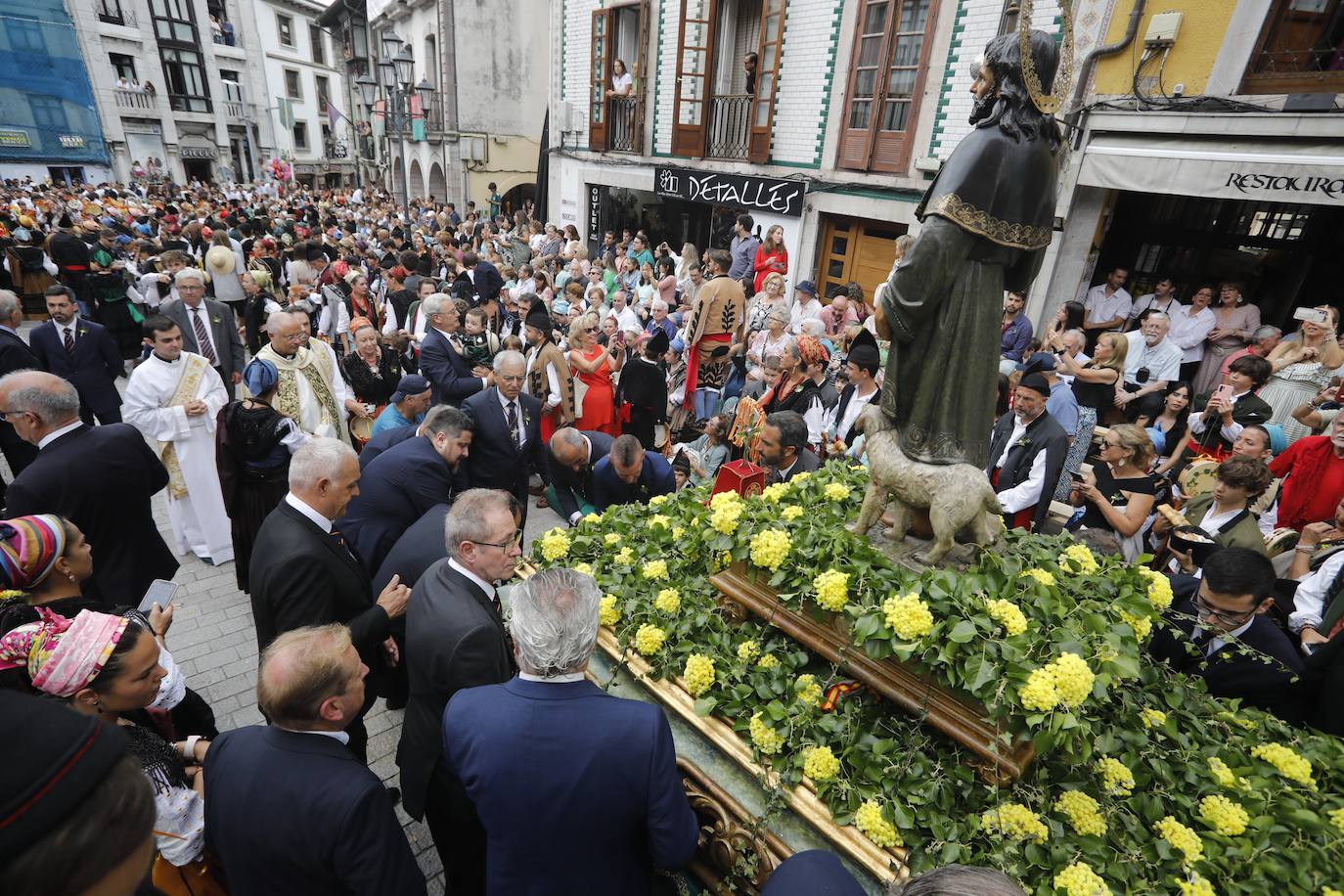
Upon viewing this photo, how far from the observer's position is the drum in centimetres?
441

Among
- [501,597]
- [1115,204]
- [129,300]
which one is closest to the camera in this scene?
[501,597]

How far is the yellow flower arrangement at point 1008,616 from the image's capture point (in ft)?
6.75

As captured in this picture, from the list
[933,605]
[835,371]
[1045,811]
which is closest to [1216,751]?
[1045,811]

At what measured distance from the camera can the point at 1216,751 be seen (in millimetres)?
2312

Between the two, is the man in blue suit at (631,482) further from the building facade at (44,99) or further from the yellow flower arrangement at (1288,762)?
the building facade at (44,99)

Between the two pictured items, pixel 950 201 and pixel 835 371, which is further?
pixel 835 371

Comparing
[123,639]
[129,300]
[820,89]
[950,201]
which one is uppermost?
[820,89]

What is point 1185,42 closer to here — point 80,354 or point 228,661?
point 228,661

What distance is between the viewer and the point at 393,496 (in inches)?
161

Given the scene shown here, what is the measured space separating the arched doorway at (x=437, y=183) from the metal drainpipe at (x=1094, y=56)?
81.2ft

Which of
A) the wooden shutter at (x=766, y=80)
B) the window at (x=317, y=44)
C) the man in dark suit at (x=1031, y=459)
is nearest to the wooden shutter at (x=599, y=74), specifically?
the wooden shutter at (x=766, y=80)

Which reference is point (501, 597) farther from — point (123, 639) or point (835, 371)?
point (835, 371)

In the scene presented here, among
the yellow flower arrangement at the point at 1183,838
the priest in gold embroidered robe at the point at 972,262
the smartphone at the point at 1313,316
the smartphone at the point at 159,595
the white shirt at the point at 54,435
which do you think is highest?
the priest in gold embroidered robe at the point at 972,262

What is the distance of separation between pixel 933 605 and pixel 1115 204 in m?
9.35
